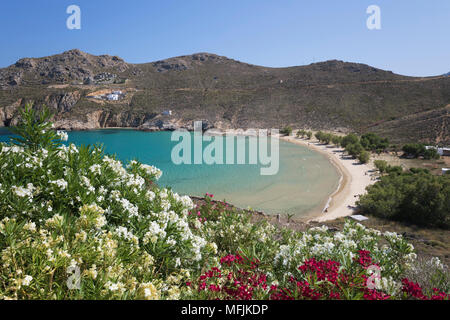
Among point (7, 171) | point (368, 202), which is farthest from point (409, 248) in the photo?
point (368, 202)

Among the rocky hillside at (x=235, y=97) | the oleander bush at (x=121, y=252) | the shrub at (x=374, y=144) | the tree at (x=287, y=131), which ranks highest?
the rocky hillside at (x=235, y=97)

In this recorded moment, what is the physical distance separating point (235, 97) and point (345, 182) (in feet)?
182

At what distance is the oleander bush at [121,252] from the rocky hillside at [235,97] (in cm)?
4673

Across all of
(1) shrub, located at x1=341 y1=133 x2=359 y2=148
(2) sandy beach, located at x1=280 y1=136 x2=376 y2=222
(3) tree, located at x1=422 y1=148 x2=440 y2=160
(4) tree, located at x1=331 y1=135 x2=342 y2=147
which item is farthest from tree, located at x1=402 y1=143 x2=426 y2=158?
(4) tree, located at x1=331 y1=135 x2=342 y2=147

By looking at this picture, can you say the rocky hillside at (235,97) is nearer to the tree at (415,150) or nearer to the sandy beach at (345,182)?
the tree at (415,150)

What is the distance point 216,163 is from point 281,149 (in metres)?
14.6

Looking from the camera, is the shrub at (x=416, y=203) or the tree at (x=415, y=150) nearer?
the shrub at (x=416, y=203)

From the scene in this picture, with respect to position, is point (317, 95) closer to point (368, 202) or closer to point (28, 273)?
point (368, 202)

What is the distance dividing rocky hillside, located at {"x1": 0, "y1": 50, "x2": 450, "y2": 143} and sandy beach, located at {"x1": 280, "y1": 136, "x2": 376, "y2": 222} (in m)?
13.5

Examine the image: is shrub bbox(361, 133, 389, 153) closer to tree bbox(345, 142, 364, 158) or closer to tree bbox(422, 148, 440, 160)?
tree bbox(345, 142, 364, 158)

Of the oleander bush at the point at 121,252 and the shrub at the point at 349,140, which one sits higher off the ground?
the shrub at the point at 349,140

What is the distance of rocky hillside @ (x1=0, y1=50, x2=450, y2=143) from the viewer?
5616 centimetres

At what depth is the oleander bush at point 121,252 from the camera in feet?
6.90

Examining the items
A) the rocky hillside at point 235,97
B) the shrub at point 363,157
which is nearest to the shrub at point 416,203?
the shrub at point 363,157
